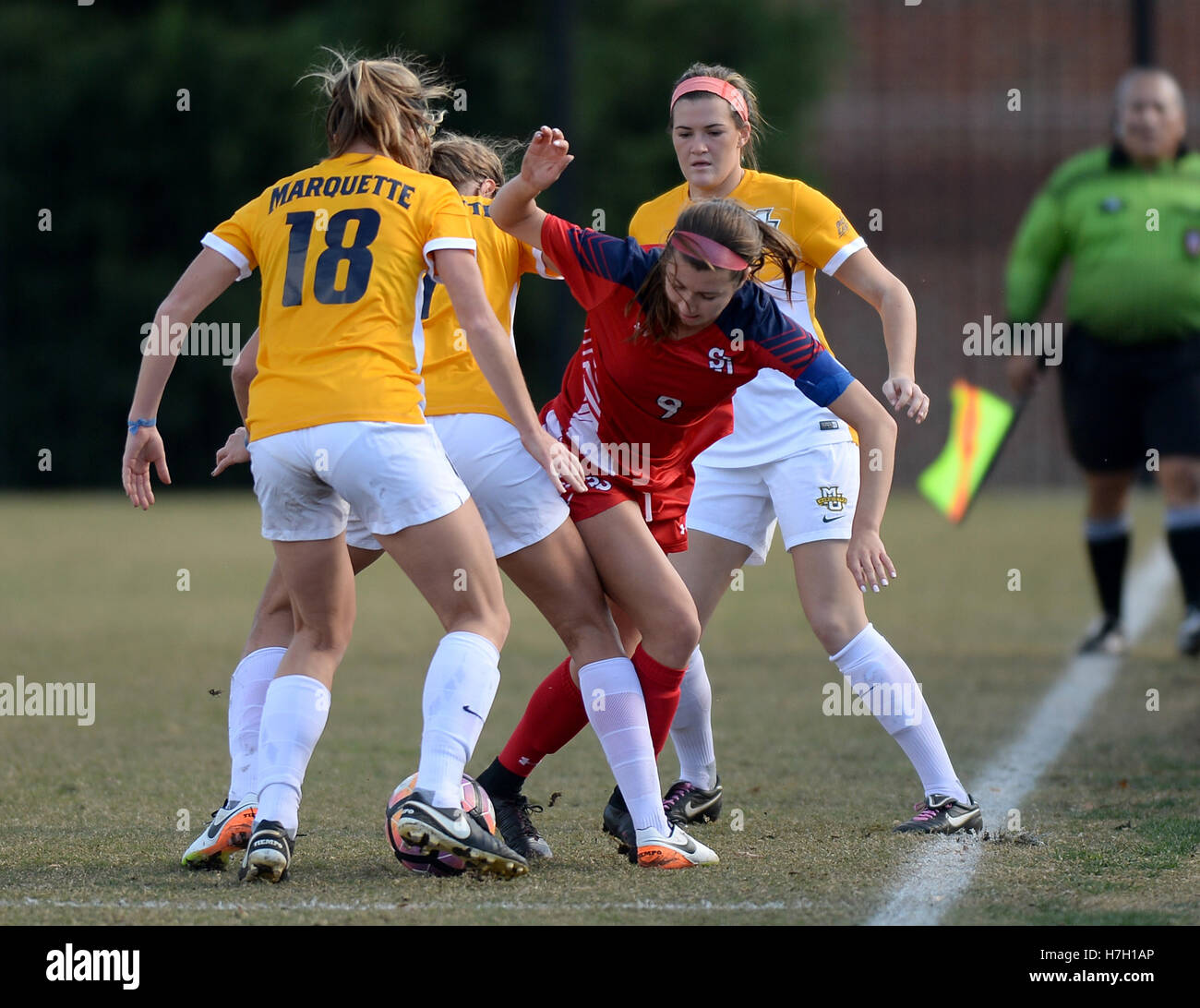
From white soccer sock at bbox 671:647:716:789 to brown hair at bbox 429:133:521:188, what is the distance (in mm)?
1507

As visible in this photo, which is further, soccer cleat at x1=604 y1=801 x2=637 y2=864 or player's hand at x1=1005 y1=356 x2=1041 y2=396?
player's hand at x1=1005 y1=356 x2=1041 y2=396

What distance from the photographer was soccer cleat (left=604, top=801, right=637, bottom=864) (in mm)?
4227

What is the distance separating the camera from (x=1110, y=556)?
8.52m

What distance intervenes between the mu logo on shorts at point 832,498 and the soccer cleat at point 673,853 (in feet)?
3.60

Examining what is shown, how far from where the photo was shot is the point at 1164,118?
8.20m

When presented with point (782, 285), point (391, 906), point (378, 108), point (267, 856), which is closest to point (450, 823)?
point (391, 906)

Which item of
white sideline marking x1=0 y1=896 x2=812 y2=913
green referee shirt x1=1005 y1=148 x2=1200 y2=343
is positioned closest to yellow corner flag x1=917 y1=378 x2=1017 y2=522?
green referee shirt x1=1005 y1=148 x2=1200 y2=343

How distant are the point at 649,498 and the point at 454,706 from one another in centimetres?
79

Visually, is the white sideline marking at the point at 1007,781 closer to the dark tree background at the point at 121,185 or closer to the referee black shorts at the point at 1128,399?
the referee black shorts at the point at 1128,399

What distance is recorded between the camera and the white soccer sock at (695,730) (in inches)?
194

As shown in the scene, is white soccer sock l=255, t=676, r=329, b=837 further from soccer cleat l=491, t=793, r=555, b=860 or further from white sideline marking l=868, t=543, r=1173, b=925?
white sideline marking l=868, t=543, r=1173, b=925
